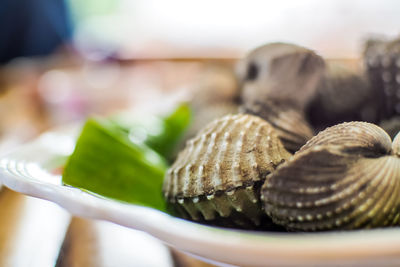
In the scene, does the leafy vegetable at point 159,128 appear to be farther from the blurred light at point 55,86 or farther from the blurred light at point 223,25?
the blurred light at point 55,86

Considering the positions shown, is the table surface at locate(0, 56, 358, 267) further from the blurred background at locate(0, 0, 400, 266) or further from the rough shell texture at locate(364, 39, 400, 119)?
the rough shell texture at locate(364, 39, 400, 119)

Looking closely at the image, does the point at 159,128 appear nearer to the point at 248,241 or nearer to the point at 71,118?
the point at 248,241

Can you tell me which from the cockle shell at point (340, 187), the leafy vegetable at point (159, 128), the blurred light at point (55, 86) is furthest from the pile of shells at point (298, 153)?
the blurred light at point (55, 86)

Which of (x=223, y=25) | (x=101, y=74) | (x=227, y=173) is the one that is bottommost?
(x=101, y=74)

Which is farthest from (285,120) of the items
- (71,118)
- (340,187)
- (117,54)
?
(117,54)

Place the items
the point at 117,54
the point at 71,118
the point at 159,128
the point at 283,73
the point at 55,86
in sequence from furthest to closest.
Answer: the point at 117,54, the point at 55,86, the point at 71,118, the point at 159,128, the point at 283,73

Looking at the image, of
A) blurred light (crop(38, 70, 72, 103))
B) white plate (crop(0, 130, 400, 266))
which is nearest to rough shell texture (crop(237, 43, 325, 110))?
white plate (crop(0, 130, 400, 266))

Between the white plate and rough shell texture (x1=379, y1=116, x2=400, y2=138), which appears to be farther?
rough shell texture (x1=379, y1=116, x2=400, y2=138)
